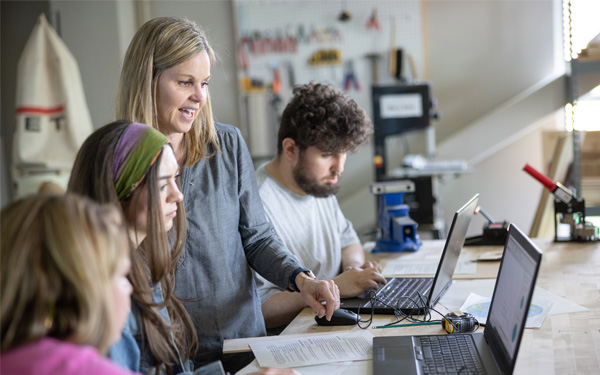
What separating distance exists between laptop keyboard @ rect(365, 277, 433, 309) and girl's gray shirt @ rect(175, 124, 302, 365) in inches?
→ 11.4

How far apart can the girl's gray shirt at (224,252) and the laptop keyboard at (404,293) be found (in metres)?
0.29

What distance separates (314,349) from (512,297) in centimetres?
48

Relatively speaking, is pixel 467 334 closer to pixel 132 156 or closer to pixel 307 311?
pixel 307 311

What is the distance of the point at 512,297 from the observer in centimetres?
130

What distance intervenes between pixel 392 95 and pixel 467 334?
284 cm

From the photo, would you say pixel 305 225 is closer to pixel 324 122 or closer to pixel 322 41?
pixel 324 122

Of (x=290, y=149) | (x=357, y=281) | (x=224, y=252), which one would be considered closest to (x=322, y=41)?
(x=290, y=149)

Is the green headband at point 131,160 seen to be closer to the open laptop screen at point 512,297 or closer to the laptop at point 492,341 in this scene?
the laptop at point 492,341

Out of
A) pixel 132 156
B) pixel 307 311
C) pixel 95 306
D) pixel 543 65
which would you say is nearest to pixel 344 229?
pixel 307 311

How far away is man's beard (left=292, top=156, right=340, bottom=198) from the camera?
230 cm

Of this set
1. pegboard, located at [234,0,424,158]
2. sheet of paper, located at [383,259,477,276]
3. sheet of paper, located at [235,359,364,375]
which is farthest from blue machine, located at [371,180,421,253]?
pegboard, located at [234,0,424,158]

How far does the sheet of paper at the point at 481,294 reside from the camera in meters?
1.75

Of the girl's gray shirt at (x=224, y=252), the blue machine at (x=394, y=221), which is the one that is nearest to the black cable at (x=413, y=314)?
the girl's gray shirt at (x=224, y=252)

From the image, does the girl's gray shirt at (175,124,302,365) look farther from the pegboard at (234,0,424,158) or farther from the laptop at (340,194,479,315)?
the pegboard at (234,0,424,158)
